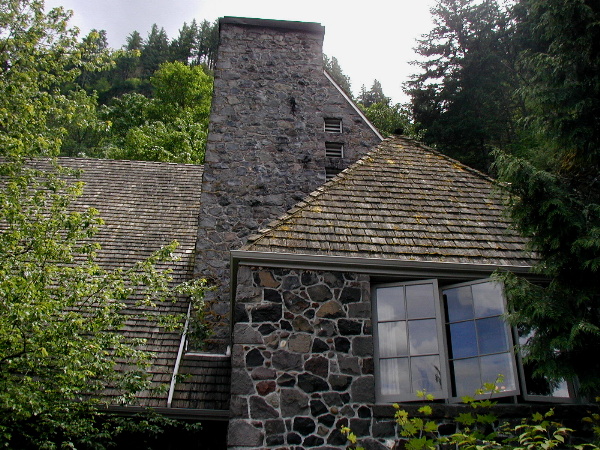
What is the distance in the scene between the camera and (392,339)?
621cm

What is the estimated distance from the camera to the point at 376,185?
7918mm

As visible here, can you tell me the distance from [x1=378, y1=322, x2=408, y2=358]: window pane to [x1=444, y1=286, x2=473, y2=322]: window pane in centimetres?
61

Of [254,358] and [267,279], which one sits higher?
[267,279]

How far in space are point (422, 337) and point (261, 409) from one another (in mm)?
1965

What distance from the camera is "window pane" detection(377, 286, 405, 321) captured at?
633cm

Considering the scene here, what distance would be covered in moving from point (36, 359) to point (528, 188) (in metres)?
5.71

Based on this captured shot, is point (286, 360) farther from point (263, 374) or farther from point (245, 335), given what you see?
point (245, 335)

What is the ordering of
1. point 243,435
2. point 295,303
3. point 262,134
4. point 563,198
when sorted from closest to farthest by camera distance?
1. point 243,435
2. point 563,198
3. point 295,303
4. point 262,134

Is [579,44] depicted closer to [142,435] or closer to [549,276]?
[549,276]

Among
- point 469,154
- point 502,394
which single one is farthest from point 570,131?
point 469,154

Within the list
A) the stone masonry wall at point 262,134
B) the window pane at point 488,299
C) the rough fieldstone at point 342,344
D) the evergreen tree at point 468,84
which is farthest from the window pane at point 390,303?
the evergreen tree at point 468,84

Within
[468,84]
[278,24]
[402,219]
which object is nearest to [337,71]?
[468,84]

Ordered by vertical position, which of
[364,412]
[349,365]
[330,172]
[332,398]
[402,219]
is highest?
[330,172]

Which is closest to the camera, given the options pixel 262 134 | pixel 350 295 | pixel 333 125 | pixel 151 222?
pixel 350 295
